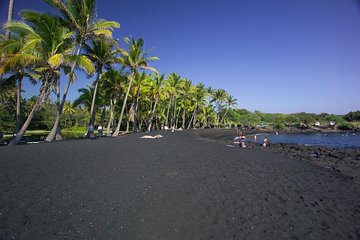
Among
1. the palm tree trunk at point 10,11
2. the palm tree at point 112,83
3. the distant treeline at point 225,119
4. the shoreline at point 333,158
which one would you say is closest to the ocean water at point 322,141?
the shoreline at point 333,158

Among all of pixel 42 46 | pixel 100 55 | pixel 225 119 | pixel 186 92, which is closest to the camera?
pixel 42 46

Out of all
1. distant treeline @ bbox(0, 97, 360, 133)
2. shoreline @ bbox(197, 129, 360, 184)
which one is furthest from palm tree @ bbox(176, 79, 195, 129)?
shoreline @ bbox(197, 129, 360, 184)

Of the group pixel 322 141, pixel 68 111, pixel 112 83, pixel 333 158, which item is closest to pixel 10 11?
pixel 112 83

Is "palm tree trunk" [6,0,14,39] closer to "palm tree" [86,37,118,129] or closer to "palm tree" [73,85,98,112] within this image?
"palm tree" [86,37,118,129]

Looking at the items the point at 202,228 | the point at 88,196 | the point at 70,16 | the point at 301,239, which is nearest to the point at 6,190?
the point at 88,196

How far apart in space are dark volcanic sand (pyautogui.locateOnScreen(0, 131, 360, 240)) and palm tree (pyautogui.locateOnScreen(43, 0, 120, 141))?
10.7 metres

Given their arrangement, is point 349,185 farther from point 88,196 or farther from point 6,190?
point 6,190

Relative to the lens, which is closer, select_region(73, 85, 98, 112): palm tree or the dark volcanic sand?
the dark volcanic sand

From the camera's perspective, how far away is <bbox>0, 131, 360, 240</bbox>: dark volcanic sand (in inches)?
190

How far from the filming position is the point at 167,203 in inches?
244

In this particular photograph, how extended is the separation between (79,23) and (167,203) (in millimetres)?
18597

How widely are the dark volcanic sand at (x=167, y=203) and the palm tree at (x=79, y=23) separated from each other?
10.7 meters

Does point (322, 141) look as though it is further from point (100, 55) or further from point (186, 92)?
point (100, 55)

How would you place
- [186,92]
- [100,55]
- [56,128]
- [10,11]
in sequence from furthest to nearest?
1. [186,92]
2. [100,55]
3. [56,128]
4. [10,11]
